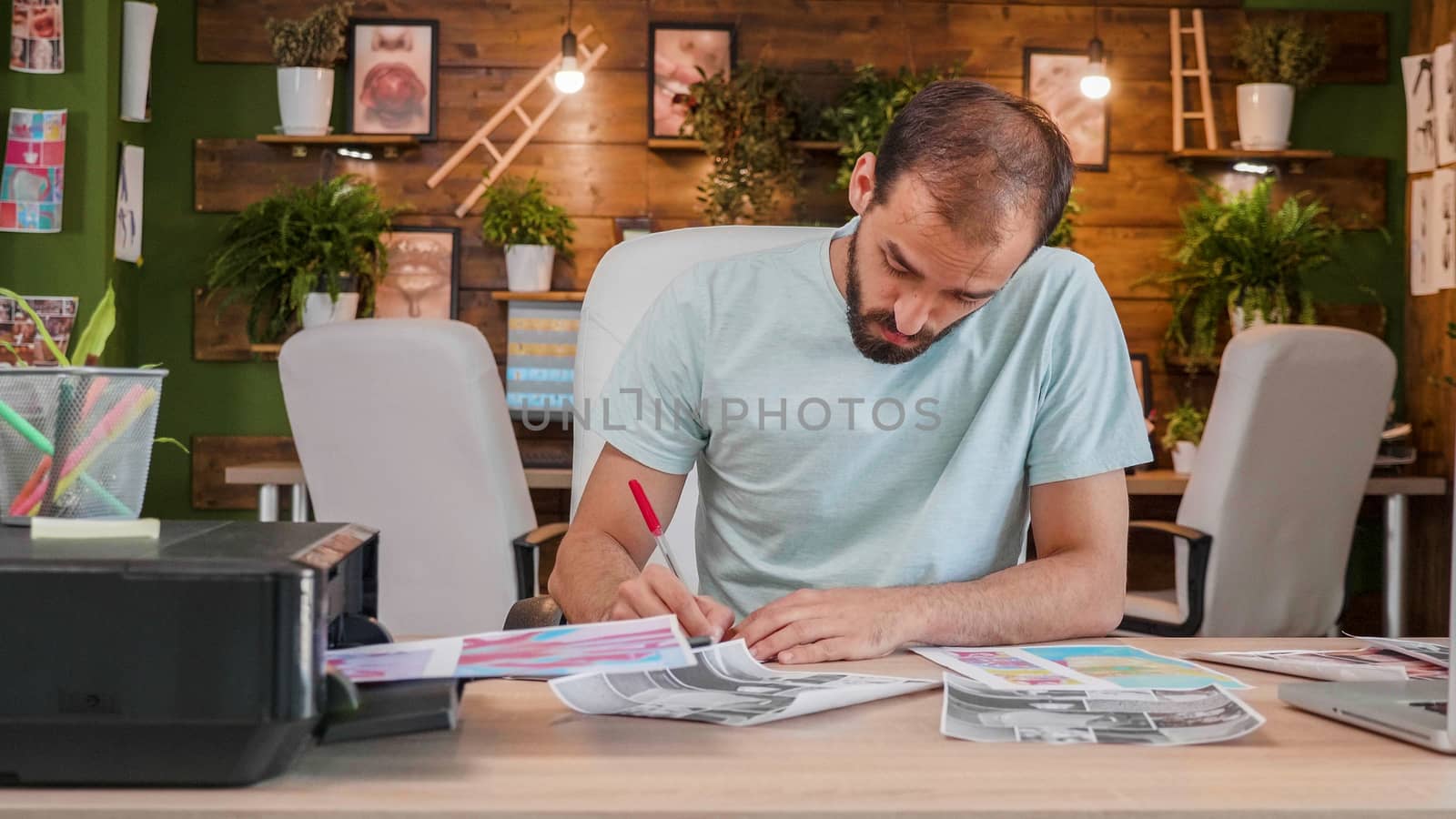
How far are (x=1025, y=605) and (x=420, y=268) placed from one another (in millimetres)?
3260

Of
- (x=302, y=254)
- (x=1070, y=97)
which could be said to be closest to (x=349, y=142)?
(x=302, y=254)

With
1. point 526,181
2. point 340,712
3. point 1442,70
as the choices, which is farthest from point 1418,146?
point 340,712

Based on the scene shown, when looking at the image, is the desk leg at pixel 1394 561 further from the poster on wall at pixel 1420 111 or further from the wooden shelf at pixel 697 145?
the wooden shelf at pixel 697 145

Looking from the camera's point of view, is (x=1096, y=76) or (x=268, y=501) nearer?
(x=268, y=501)

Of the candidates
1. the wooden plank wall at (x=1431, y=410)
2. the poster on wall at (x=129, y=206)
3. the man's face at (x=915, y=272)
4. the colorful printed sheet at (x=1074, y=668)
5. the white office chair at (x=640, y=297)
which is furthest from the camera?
the wooden plank wall at (x=1431, y=410)

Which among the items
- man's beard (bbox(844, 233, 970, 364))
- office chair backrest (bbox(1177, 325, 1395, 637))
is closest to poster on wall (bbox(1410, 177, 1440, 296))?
office chair backrest (bbox(1177, 325, 1395, 637))

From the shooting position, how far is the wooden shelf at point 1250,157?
4137 mm

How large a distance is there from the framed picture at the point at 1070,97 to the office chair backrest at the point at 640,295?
2734 mm

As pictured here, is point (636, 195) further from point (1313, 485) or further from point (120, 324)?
point (1313, 485)

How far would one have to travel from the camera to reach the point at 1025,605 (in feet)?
4.16

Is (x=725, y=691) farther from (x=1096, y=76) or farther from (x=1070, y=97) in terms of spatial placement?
(x=1070, y=97)

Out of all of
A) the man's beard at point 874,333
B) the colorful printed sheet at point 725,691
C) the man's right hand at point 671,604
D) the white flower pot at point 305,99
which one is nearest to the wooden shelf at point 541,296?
the white flower pot at point 305,99

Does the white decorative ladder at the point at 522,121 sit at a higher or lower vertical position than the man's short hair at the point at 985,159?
higher

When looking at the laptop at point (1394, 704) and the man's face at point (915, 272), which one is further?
the man's face at point (915, 272)
